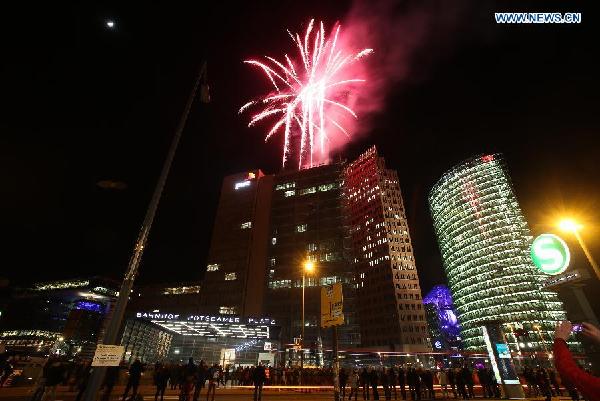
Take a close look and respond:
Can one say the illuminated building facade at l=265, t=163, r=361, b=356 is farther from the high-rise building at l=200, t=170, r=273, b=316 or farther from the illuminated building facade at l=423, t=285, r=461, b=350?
the illuminated building facade at l=423, t=285, r=461, b=350

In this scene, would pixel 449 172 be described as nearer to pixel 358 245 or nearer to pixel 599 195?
pixel 358 245

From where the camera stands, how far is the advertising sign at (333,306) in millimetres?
9859

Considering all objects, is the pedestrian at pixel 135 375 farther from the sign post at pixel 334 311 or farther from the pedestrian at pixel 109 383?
the sign post at pixel 334 311

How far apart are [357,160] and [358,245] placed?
135 feet

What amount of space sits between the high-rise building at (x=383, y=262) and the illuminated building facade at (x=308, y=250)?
906cm

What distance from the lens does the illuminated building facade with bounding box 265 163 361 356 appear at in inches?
2918

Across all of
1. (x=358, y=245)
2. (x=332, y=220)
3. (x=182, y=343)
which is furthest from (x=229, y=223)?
(x=358, y=245)

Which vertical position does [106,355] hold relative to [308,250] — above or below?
below

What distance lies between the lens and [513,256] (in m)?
105

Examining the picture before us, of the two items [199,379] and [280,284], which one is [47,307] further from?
[199,379]

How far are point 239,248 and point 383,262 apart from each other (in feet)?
193

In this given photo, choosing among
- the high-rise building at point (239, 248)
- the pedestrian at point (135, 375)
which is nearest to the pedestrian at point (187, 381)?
the pedestrian at point (135, 375)

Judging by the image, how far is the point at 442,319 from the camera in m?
143

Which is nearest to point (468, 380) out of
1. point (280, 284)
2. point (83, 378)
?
point (83, 378)
